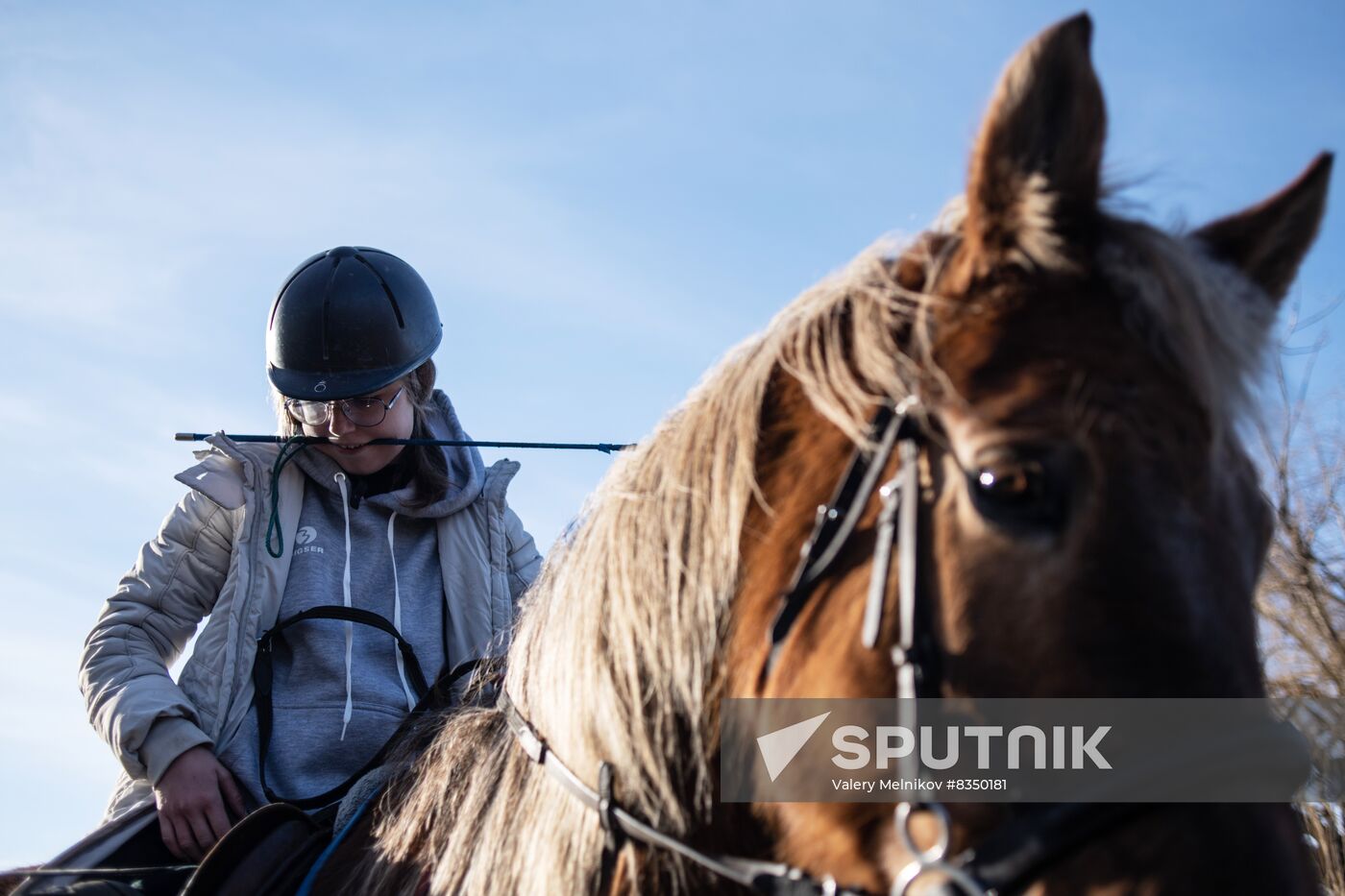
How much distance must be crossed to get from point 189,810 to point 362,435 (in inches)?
51.2

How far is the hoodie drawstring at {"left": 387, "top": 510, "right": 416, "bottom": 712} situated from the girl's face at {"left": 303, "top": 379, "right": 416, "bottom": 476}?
0.22m

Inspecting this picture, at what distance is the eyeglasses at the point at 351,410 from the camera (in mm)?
3758

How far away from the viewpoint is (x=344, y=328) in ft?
12.7

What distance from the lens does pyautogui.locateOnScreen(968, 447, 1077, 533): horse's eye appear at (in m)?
1.67

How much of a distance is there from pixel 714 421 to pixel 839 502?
384 mm

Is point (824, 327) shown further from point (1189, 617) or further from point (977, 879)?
point (977, 879)

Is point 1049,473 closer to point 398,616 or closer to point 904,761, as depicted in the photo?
point 904,761

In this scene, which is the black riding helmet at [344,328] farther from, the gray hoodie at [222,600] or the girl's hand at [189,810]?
the girl's hand at [189,810]

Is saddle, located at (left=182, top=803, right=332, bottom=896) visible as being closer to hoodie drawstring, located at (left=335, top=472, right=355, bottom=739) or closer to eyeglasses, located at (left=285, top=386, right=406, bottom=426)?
hoodie drawstring, located at (left=335, top=472, right=355, bottom=739)

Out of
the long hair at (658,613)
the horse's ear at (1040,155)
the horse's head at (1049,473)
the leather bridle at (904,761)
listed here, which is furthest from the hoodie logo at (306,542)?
the horse's ear at (1040,155)

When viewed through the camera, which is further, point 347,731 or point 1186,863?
point 347,731

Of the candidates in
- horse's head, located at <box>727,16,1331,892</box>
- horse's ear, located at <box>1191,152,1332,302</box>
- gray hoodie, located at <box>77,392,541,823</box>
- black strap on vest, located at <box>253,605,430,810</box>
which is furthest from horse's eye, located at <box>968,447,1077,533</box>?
black strap on vest, located at <box>253,605,430,810</box>

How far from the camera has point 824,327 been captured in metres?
2.14

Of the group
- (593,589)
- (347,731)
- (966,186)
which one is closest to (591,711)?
(593,589)
